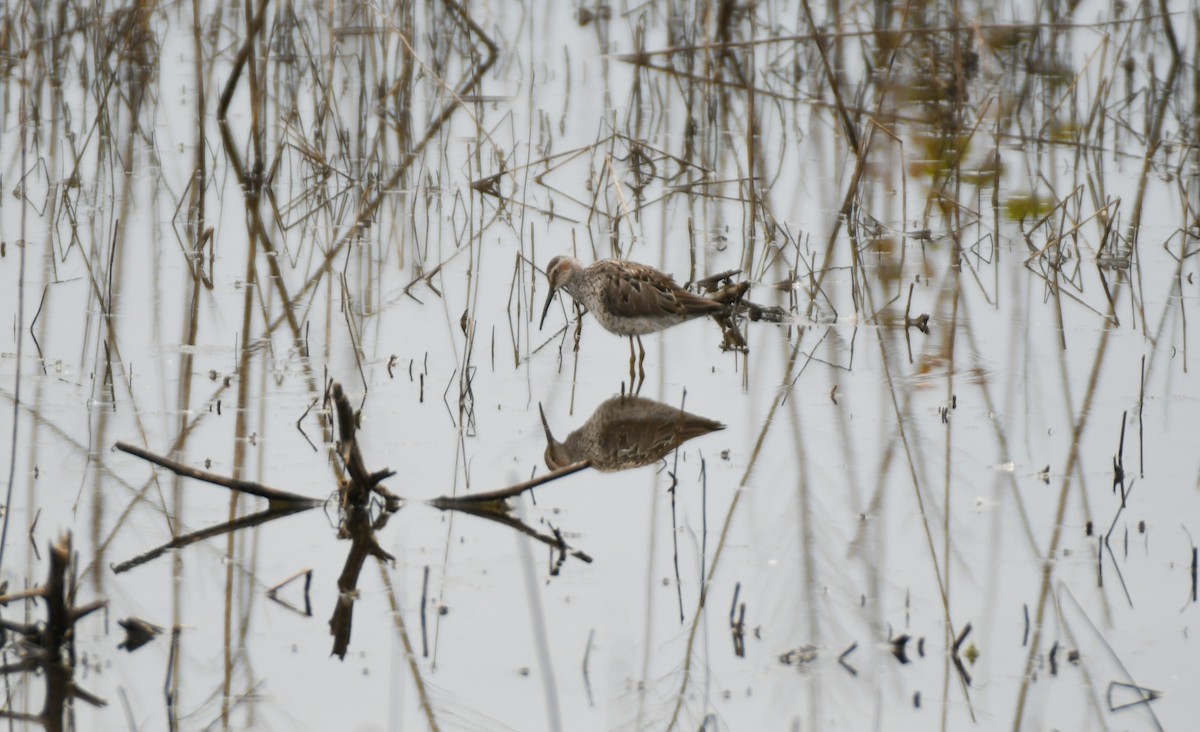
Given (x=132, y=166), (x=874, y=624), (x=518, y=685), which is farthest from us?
(x=132, y=166)

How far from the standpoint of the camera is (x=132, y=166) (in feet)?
32.0

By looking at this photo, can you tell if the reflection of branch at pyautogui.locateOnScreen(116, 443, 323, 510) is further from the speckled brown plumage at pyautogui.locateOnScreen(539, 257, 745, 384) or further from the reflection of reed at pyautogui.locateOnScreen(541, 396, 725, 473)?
the speckled brown plumage at pyautogui.locateOnScreen(539, 257, 745, 384)

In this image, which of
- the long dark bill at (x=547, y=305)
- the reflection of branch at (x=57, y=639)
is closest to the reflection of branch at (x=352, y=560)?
the reflection of branch at (x=57, y=639)

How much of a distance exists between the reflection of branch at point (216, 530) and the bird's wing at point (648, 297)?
2.21 m

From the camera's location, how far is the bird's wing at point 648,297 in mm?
7008

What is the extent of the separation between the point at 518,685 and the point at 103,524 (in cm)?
166

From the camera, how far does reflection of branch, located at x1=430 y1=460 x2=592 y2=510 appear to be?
4969 millimetres

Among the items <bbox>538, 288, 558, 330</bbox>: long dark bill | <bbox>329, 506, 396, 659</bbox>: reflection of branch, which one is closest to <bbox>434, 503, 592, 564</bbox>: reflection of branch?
<bbox>329, 506, 396, 659</bbox>: reflection of branch

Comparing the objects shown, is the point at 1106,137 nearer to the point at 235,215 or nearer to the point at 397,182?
the point at 397,182

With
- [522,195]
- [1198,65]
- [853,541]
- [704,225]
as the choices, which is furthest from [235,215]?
[1198,65]

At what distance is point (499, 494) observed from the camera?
16.4 ft

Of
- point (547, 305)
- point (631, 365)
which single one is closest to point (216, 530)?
point (631, 365)

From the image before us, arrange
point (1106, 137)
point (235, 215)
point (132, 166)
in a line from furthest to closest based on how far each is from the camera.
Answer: point (1106, 137), point (132, 166), point (235, 215)

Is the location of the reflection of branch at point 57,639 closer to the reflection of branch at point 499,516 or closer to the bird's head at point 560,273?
the reflection of branch at point 499,516
